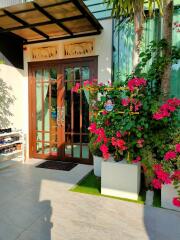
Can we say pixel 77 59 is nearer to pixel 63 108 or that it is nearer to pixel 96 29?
pixel 96 29

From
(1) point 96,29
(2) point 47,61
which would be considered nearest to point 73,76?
(2) point 47,61

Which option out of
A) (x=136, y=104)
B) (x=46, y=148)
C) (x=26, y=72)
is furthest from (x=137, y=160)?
(x=26, y=72)

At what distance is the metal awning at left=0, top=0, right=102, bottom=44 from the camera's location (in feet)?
10.5

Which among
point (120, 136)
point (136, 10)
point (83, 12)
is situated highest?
point (83, 12)

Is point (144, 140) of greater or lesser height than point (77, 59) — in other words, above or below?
below

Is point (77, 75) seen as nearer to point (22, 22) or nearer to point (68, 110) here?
point (68, 110)

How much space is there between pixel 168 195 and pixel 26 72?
13.4ft

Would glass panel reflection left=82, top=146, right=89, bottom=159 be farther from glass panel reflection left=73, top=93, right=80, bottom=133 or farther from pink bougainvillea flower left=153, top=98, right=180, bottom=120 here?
pink bougainvillea flower left=153, top=98, right=180, bottom=120

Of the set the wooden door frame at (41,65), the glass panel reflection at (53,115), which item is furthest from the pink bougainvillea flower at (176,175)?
the glass panel reflection at (53,115)

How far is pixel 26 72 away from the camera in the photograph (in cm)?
483

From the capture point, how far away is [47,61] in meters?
4.60

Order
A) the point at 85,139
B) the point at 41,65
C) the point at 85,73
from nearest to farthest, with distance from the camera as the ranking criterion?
1. the point at 85,73
2. the point at 85,139
3. the point at 41,65

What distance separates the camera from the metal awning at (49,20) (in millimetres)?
3211

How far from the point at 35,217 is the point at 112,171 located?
120cm
